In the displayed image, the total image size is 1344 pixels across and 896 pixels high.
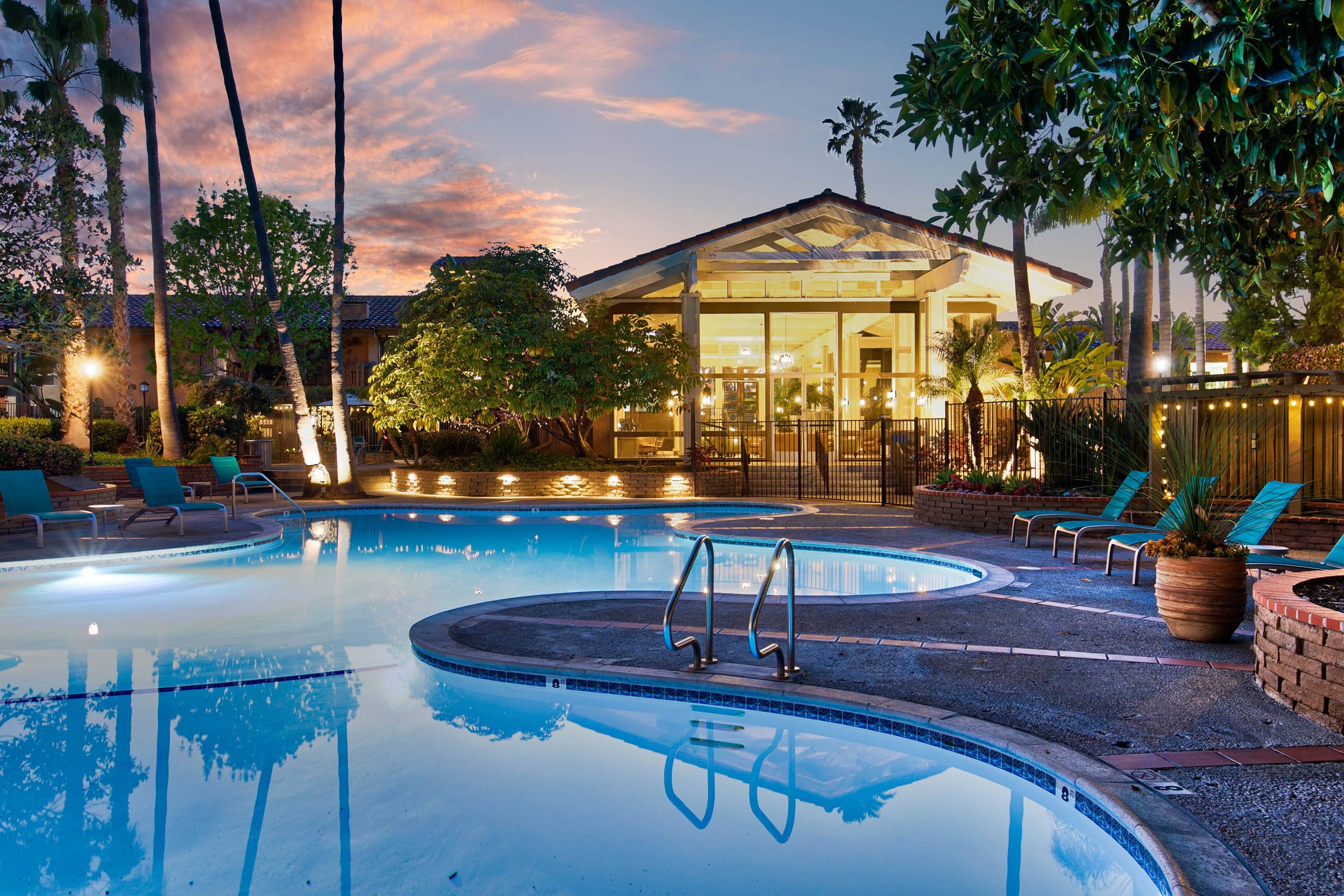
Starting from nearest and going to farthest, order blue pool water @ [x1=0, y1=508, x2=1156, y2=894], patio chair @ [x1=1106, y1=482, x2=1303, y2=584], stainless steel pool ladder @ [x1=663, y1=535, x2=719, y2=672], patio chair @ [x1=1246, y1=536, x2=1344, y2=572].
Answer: blue pool water @ [x1=0, y1=508, x2=1156, y2=894] → stainless steel pool ladder @ [x1=663, y1=535, x2=719, y2=672] → patio chair @ [x1=1246, y1=536, x2=1344, y2=572] → patio chair @ [x1=1106, y1=482, x2=1303, y2=584]

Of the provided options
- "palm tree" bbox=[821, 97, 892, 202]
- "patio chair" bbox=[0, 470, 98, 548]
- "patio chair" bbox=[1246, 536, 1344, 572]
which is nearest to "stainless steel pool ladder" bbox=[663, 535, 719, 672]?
"patio chair" bbox=[1246, 536, 1344, 572]

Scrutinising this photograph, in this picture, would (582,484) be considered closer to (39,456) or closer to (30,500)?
(39,456)

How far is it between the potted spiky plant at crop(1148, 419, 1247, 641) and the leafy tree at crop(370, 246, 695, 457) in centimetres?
1375

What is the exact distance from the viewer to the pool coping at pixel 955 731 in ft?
9.55

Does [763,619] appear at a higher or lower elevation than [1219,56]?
lower

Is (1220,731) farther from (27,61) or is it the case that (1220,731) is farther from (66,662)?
(27,61)

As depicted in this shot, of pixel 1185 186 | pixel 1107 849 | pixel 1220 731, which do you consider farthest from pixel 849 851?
pixel 1185 186

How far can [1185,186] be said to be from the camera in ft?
15.3

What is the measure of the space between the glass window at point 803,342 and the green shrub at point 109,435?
1699 centimetres

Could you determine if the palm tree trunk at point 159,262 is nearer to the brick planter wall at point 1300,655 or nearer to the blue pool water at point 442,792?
the blue pool water at point 442,792

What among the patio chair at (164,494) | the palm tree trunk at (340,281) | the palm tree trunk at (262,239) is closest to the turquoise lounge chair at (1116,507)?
the patio chair at (164,494)

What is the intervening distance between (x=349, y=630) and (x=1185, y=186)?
270 inches

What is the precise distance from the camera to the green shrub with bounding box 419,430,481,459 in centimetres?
2355

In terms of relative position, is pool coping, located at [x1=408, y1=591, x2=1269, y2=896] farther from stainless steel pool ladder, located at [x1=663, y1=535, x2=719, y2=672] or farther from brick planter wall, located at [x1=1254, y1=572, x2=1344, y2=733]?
brick planter wall, located at [x1=1254, y1=572, x2=1344, y2=733]
